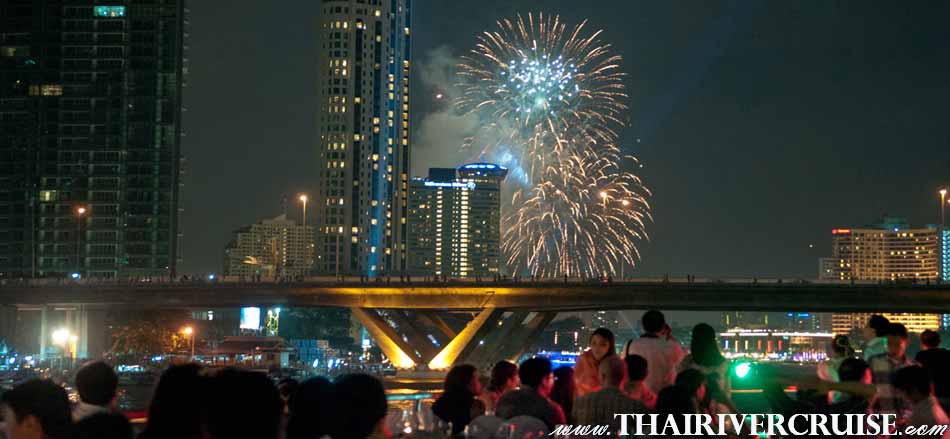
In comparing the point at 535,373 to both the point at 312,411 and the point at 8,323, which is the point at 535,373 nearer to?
the point at 312,411

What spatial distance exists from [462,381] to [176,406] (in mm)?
6225

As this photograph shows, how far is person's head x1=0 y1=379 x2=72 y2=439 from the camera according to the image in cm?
1042

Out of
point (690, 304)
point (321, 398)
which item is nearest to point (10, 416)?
point (321, 398)

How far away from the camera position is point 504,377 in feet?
47.1

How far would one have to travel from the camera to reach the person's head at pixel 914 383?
12938mm

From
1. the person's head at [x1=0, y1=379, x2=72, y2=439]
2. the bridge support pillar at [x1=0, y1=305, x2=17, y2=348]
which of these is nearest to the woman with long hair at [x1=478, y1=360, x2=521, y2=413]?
the person's head at [x1=0, y1=379, x2=72, y2=439]

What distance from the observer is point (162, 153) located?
159 m

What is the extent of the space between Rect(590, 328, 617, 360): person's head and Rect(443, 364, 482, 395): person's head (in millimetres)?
2176

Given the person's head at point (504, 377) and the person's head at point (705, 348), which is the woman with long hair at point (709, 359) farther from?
the person's head at point (504, 377)

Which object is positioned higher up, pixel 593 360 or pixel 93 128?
pixel 93 128

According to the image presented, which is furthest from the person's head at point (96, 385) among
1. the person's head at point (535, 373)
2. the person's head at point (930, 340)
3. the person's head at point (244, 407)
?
the person's head at point (930, 340)

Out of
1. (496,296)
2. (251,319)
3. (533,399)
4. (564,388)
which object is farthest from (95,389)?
(251,319)

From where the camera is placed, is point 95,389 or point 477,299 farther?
point 477,299

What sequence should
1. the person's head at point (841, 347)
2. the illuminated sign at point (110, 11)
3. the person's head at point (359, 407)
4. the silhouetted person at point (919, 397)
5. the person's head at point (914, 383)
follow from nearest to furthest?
the person's head at point (359, 407), the silhouetted person at point (919, 397), the person's head at point (914, 383), the person's head at point (841, 347), the illuminated sign at point (110, 11)
